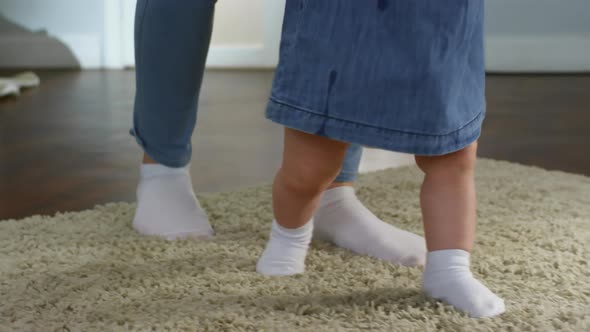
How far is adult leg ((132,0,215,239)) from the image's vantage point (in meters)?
1.00

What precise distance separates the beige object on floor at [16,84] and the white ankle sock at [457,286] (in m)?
2.02

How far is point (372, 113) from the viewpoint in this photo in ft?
2.50

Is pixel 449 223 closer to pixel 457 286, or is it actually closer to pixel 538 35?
pixel 457 286


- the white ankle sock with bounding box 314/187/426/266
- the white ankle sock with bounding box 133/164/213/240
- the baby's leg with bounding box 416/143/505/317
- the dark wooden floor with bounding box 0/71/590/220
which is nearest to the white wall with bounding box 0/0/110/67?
the dark wooden floor with bounding box 0/71/590/220

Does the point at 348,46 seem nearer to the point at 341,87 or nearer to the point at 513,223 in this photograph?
the point at 341,87

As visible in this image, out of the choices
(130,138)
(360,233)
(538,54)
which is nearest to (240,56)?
(538,54)

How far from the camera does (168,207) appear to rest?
1.06 m

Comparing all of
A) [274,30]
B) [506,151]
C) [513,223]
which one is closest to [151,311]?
[513,223]

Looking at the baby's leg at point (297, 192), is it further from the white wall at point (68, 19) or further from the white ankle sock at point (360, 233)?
the white wall at point (68, 19)

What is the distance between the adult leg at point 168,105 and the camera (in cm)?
100

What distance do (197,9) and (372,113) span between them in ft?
1.12

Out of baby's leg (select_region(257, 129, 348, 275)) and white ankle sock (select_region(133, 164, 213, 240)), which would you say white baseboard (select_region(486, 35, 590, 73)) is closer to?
white ankle sock (select_region(133, 164, 213, 240))

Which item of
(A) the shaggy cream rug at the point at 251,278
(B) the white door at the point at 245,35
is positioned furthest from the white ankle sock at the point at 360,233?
(B) the white door at the point at 245,35

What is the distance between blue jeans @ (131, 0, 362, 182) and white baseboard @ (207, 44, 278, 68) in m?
2.50
